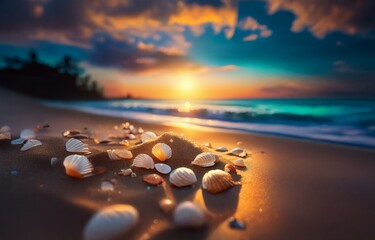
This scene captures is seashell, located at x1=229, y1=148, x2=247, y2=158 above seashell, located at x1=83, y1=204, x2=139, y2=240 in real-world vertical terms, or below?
above

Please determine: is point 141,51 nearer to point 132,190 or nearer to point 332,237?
point 132,190

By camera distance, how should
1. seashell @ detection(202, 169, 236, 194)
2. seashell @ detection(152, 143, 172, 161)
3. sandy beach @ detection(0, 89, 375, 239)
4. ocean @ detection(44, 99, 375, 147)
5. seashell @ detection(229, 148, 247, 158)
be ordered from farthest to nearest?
ocean @ detection(44, 99, 375, 147)
seashell @ detection(229, 148, 247, 158)
seashell @ detection(152, 143, 172, 161)
seashell @ detection(202, 169, 236, 194)
sandy beach @ detection(0, 89, 375, 239)

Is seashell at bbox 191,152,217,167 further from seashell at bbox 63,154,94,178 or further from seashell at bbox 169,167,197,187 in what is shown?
seashell at bbox 63,154,94,178

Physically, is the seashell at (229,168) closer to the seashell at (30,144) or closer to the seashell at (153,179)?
the seashell at (153,179)

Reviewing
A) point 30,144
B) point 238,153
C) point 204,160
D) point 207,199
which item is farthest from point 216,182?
point 30,144

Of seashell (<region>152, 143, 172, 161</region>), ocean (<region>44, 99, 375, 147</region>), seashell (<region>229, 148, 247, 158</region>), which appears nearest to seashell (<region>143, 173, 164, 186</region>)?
seashell (<region>152, 143, 172, 161</region>)

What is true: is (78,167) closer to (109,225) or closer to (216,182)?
(109,225)
